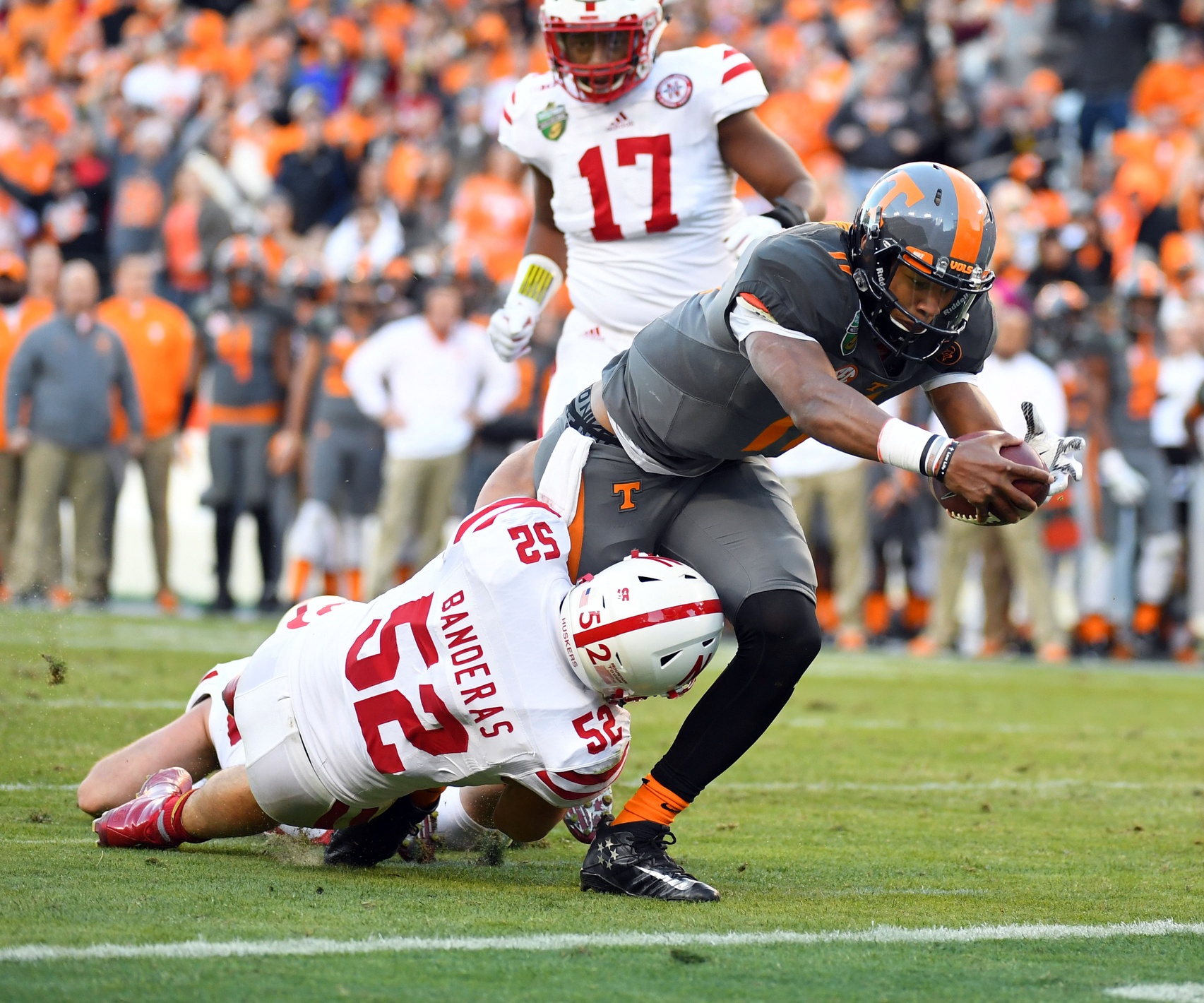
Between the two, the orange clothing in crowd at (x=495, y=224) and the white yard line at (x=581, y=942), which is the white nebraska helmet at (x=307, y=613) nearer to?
the white yard line at (x=581, y=942)

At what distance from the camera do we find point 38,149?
15.8 meters

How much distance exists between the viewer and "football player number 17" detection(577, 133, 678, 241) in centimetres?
559

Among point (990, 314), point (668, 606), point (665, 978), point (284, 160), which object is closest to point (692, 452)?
point (668, 606)

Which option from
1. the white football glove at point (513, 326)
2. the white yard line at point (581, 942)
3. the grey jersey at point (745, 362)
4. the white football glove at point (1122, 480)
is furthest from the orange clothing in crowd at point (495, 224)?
the white yard line at point (581, 942)

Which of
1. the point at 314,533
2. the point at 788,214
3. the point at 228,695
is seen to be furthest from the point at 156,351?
the point at 228,695

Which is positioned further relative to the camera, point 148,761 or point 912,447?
point 148,761

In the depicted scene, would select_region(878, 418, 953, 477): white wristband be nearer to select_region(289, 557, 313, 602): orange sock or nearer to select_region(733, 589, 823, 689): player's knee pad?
select_region(733, 589, 823, 689): player's knee pad

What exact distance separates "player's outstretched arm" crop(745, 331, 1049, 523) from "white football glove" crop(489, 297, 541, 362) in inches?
74.5

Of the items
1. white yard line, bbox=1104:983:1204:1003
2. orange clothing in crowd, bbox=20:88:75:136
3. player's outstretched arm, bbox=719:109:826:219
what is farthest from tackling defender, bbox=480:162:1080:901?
orange clothing in crowd, bbox=20:88:75:136

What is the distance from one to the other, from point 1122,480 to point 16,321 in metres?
7.73

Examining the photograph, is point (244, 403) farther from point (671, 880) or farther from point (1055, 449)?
point (1055, 449)

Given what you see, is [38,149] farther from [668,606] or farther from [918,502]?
[668,606]

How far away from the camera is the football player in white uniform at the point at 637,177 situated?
5.57 m

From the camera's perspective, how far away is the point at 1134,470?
12.0 m
